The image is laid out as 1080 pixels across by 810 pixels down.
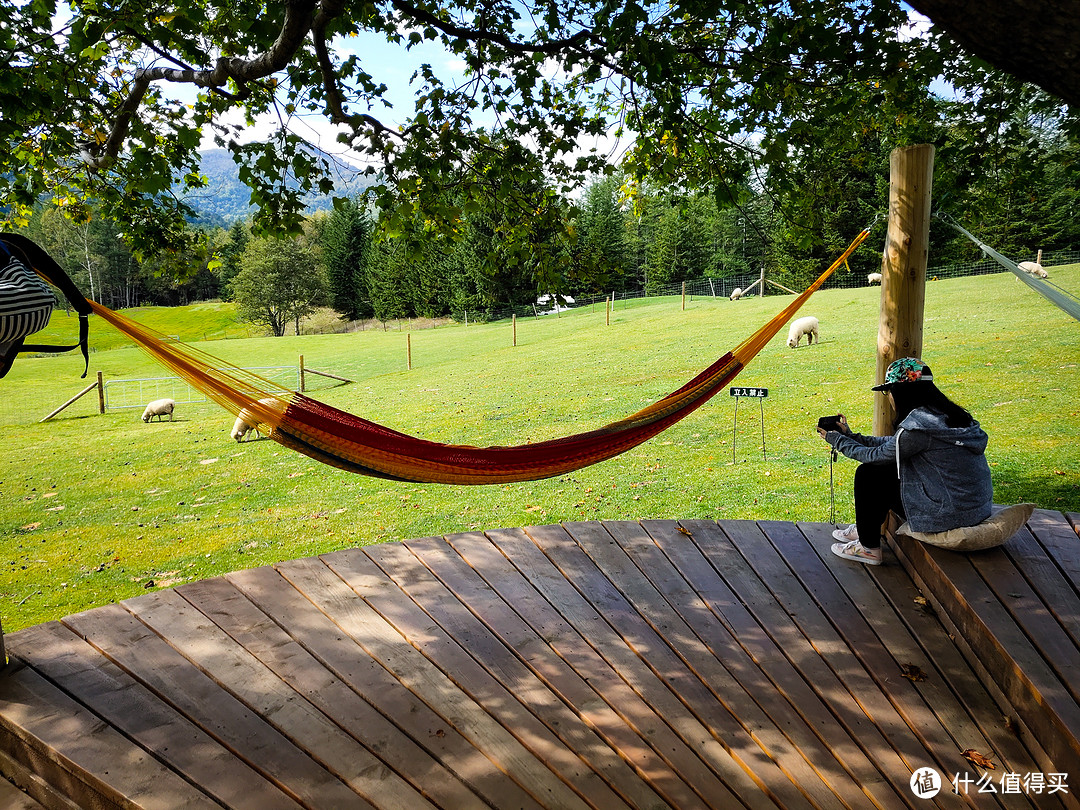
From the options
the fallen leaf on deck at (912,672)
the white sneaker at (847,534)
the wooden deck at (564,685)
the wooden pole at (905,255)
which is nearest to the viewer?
the wooden deck at (564,685)

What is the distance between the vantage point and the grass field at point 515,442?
14.8 ft

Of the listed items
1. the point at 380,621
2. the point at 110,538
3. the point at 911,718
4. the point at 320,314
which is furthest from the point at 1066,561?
the point at 320,314

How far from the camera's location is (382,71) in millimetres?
3660

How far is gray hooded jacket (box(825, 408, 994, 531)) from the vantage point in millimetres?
2133

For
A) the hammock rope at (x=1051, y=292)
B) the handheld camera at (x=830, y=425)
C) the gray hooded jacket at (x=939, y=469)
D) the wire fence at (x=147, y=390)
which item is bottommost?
the wire fence at (x=147, y=390)

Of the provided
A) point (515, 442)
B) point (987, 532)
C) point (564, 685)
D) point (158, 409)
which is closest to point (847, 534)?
point (987, 532)

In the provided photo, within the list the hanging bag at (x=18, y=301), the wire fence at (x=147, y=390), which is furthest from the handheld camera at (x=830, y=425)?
the wire fence at (x=147, y=390)

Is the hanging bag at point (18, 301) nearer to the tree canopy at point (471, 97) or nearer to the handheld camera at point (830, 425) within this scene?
the tree canopy at point (471, 97)

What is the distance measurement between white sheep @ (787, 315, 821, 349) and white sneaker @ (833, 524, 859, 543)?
7.36 metres

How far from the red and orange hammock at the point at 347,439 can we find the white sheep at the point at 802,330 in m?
7.94

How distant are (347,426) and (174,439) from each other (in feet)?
23.6

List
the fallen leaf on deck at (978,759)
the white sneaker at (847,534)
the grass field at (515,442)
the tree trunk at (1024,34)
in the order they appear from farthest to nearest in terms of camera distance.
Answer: the grass field at (515,442), the white sneaker at (847,534), the fallen leaf on deck at (978,759), the tree trunk at (1024,34)

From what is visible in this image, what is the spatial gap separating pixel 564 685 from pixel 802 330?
8.77m

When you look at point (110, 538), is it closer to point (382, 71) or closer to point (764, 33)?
point (382, 71)
